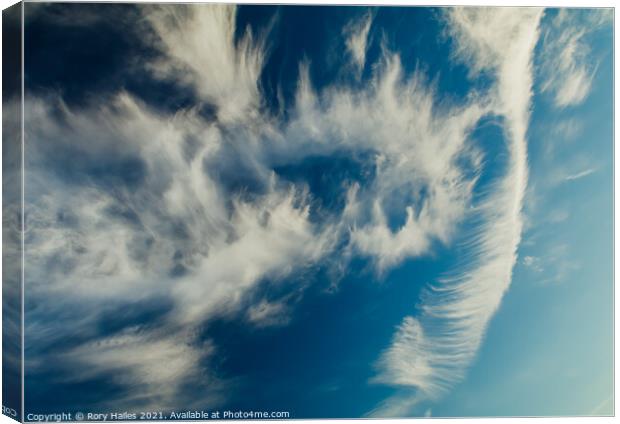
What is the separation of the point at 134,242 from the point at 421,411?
2.16 metres

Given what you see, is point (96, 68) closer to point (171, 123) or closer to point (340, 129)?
point (171, 123)

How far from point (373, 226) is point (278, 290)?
73 centimetres

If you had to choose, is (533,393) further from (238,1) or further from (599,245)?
(238,1)

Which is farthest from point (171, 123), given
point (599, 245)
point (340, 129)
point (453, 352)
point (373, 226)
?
point (599, 245)

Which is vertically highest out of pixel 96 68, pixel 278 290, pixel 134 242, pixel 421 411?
pixel 96 68

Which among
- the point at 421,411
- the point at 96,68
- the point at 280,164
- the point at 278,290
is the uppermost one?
the point at 96,68

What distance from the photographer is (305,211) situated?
5.34 metres

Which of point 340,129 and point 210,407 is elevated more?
point 340,129

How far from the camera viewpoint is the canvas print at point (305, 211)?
5.23 meters

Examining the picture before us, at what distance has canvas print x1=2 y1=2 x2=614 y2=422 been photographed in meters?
5.23

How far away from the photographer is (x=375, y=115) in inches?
211

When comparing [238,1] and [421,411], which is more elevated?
[238,1]

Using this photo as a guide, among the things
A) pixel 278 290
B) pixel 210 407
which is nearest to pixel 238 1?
pixel 278 290

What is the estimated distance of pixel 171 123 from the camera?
5262mm
